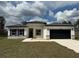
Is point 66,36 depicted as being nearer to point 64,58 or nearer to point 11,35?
point 11,35

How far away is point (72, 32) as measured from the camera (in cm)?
3009

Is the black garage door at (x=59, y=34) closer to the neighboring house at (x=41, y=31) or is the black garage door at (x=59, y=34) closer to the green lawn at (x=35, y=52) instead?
the neighboring house at (x=41, y=31)

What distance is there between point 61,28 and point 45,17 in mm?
14132

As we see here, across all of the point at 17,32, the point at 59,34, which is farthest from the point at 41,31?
the point at 17,32

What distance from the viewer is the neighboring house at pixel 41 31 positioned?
30188 mm

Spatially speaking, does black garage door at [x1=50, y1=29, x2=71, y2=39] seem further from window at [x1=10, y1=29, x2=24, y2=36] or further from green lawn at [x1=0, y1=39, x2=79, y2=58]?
green lawn at [x1=0, y1=39, x2=79, y2=58]

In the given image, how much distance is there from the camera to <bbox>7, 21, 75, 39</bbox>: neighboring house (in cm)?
3019

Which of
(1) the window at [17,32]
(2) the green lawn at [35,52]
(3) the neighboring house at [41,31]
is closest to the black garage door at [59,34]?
(3) the neighboring house at [41,31]

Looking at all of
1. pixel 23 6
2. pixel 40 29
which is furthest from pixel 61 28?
pixel 23 6

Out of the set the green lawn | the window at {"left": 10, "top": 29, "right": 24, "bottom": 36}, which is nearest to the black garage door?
the window at {"left": 10, "top": 29, "right": 24, "bottom": 36}

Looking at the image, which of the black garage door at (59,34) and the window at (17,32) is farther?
the window at (17,32)

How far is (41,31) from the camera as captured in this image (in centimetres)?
3155

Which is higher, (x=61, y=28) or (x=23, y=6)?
(x=23, y=6)

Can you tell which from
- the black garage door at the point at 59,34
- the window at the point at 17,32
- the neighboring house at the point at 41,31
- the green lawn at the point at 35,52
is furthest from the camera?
the window at the point at 17,32
